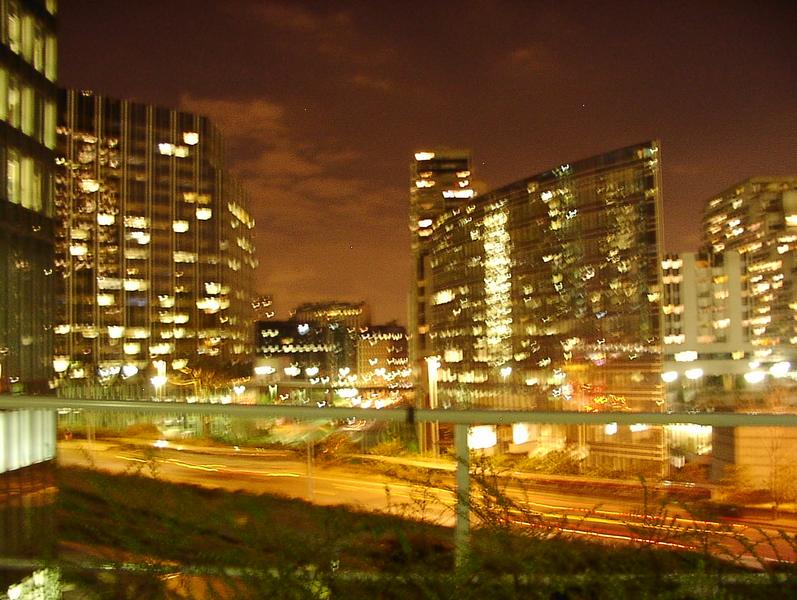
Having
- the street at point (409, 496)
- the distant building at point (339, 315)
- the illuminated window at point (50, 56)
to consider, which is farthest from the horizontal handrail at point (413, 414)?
the distant building at point (339, 315)

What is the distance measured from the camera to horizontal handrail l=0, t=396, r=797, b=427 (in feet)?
7.77

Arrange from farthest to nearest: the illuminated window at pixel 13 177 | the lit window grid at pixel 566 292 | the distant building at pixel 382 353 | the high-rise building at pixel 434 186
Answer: the distant building at pixel 382 353 < the high-rise building at pixel 434 186 < the lit window grid at pixel 566 292 < the illuminated window at pixel 13 177

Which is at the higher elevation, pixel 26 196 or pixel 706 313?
pixel 706 313

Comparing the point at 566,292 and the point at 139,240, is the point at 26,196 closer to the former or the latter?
the point at 566,292

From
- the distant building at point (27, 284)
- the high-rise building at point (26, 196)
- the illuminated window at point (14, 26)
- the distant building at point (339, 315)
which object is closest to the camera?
the distant building at point (27, 284)

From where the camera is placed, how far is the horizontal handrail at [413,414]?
2368 millimetres

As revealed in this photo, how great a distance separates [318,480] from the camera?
9.28 feet

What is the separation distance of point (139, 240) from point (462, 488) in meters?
69.5

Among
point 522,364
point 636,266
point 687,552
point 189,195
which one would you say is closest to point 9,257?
point 687,552

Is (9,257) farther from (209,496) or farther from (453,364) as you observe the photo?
(453,364)

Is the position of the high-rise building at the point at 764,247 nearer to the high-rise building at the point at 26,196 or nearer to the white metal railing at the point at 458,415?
the high-rise building at the point at 26,196

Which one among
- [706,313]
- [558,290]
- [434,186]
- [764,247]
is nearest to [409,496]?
[558,290]

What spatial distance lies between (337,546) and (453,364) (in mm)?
65243

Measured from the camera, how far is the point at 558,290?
186 feet
